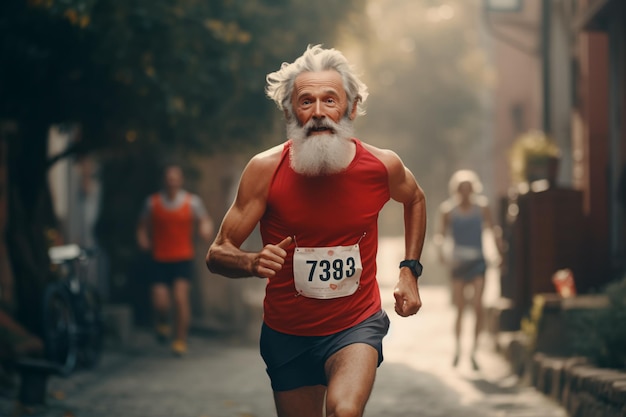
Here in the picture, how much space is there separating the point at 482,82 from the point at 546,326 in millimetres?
35848

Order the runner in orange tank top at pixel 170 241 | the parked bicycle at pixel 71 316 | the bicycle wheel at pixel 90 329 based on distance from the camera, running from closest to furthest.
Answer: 1. the parked bicycle at pixel 71 316
2. the bicycle wheel at pixel 90 329
3. the runner in orange tank top at pixel 170 241

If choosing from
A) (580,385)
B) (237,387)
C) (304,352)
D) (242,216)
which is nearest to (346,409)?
(304,352)

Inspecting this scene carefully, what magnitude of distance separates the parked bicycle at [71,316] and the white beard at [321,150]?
239 inches

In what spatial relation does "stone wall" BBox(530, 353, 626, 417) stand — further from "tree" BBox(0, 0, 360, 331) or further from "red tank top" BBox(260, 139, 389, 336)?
"tree" BBox(0, 0, 360, 331)

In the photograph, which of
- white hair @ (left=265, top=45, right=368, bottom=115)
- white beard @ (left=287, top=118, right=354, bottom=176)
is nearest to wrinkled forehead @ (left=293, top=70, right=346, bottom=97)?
white hair @ (left=265, top=45, right=368, bottom=115)

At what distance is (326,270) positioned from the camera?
5.32 m

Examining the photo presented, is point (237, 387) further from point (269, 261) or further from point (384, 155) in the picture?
point (269, 261)

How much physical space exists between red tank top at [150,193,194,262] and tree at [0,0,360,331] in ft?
2.45

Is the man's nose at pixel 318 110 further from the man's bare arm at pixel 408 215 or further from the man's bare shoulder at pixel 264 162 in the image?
the man's bare arm at pixel 408 215

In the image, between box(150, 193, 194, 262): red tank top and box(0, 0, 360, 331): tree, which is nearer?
box(0, 0, 360, 331): tree

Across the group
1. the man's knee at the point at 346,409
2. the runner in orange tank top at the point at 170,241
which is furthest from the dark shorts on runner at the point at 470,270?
the man's knee at the point at 346,409

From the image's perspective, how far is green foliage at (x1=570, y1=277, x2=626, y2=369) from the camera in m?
8.46

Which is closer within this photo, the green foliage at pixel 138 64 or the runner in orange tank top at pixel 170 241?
the green foliage at pixel 138 64

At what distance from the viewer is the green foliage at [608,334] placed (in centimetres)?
846
